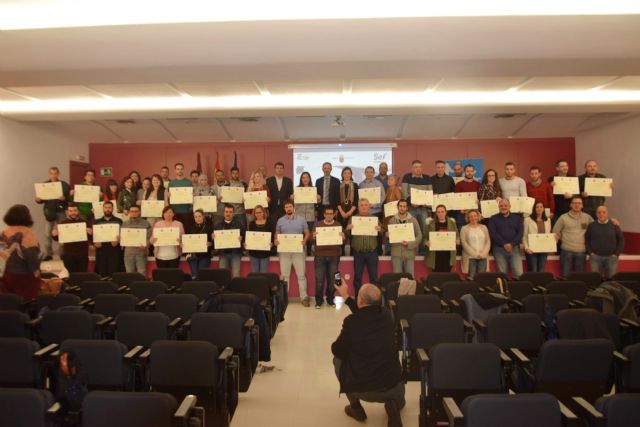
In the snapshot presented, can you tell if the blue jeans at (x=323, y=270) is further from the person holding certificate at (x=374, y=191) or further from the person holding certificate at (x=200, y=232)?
the person holding certificate at (x=200, y=232)

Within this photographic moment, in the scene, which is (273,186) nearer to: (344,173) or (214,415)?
(344,173)

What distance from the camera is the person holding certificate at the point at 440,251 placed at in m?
9.10

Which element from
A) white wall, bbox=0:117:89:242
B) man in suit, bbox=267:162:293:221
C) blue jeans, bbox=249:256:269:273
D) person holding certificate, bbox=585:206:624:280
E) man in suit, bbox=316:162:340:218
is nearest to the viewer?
person holding certificate, bbox=585:206:624:280

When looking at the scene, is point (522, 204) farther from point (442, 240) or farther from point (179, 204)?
point (179, 204)

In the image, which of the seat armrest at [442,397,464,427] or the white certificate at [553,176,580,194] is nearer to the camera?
the seat armrest at [442,397,464,427]

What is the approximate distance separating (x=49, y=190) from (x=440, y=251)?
7.60 meters

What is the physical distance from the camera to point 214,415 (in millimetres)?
3883

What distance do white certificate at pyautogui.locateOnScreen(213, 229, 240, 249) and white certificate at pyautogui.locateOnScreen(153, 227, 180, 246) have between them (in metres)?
0.69

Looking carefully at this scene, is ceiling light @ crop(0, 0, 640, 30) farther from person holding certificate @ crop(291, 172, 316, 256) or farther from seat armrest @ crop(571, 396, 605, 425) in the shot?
person holding certificate @ crop(291, 172, 316, 256)

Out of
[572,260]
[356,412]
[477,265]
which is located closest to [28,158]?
[477,265]

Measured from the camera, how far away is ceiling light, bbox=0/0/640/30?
5.55 metres

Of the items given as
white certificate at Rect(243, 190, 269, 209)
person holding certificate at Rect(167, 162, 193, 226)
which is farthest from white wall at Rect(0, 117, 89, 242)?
white certificate at Rect(243, 190, 269, 209)

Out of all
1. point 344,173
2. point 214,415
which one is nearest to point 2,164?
point 344,173

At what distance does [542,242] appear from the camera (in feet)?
30.2
